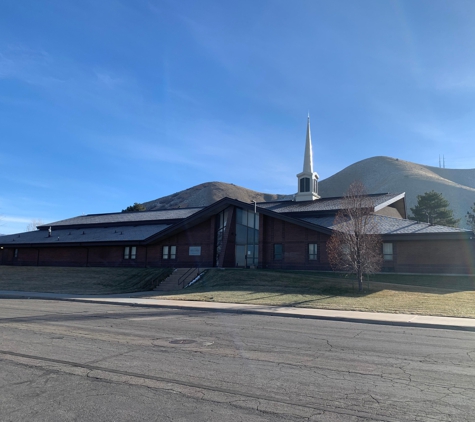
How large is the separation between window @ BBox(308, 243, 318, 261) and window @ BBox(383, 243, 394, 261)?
513 centimetres

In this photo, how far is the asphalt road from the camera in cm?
534

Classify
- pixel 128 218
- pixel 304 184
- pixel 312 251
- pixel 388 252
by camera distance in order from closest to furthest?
pixel 388 252
pixel 312 251
pixel 304 184
pixel 128 218

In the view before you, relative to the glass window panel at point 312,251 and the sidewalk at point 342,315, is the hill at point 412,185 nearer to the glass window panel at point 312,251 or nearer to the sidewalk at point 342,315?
the glass window panel at point 312,251

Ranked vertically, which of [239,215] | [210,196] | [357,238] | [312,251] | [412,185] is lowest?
[312,251]

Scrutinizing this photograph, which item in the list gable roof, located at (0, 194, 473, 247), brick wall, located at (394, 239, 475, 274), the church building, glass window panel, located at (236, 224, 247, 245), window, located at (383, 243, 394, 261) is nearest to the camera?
brick wall, located at (394, 239, 475, 274)

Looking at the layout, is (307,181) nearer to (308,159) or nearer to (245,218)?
(308,159)

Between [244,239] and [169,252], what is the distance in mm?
7591

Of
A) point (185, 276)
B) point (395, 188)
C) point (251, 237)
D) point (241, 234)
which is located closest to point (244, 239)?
point (241, 234)

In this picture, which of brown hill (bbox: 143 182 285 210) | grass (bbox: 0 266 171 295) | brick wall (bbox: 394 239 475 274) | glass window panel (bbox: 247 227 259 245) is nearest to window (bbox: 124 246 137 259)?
grass (bbox: 0 266 171 295)

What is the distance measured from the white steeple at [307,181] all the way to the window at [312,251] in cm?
1287

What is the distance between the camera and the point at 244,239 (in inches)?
1481

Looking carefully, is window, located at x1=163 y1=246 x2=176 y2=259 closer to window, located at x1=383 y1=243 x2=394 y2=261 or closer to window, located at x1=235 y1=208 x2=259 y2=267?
window, located at x1=235 y1=208 x2=259 y2=267

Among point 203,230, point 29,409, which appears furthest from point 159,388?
point 203,230

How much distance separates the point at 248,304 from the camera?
1998 cm
